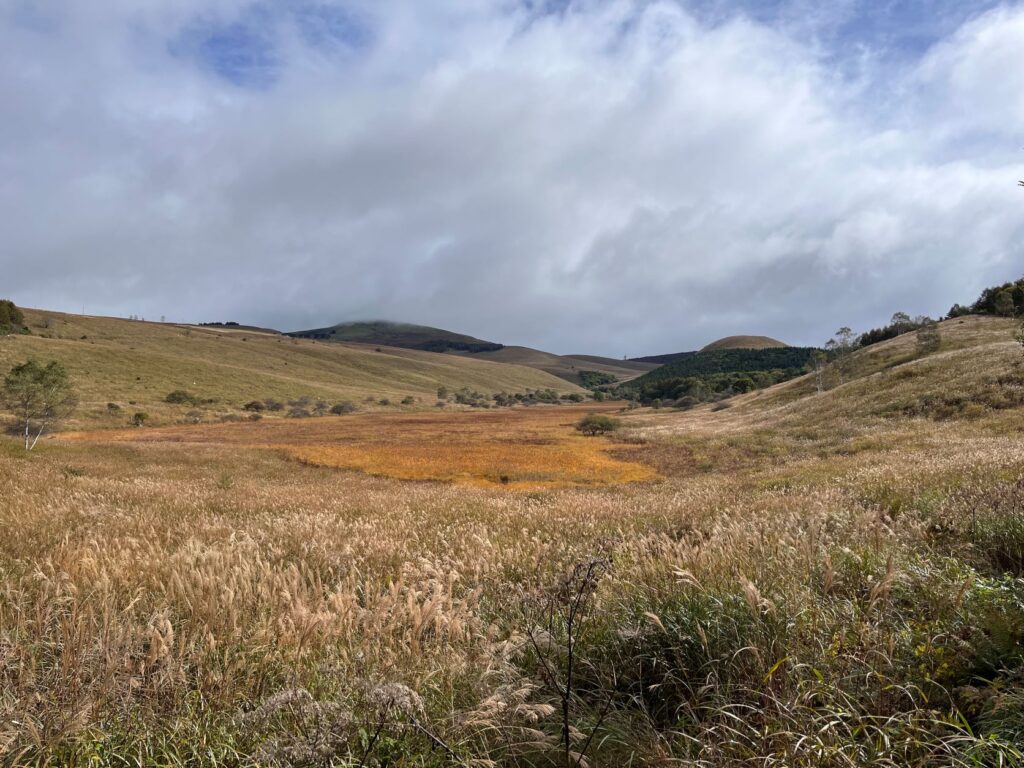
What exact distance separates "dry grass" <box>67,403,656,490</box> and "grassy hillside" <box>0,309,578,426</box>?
92.6ft

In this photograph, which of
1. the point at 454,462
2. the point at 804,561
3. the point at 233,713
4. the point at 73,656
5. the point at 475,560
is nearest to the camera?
the point at 233,713

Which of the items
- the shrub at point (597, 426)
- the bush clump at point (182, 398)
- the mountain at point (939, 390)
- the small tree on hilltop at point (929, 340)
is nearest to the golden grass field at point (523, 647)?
the mountain at point (939, 390)

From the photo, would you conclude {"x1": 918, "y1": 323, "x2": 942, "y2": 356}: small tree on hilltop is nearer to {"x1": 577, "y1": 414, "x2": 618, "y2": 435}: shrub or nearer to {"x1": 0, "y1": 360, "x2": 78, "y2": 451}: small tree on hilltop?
{"x1": 577, "y1": 414, "x2": 618, "y2": 435}: shrub

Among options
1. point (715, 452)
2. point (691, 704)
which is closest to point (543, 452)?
point (715, 452)

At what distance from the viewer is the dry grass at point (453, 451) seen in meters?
30.5

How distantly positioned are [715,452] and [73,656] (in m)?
38.3

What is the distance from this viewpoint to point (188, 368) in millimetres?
104062

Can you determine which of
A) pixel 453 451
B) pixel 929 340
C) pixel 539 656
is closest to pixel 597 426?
pixel 453 451

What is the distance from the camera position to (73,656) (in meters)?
2.66

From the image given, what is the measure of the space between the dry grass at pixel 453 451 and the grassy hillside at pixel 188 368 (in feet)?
92.6

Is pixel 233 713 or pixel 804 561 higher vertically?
pixel 804 561

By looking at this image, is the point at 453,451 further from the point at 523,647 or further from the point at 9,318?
the point at 9,318

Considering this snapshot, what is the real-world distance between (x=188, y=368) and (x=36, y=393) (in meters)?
71.8

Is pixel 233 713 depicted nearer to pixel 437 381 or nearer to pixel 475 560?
pixel 475 560
